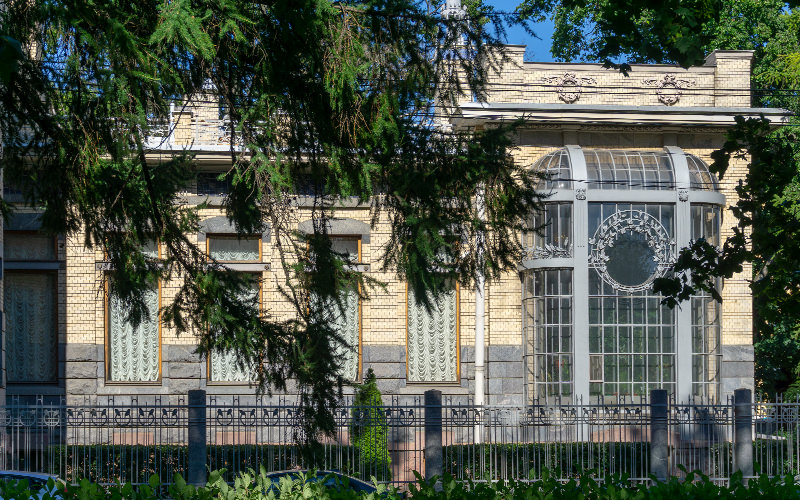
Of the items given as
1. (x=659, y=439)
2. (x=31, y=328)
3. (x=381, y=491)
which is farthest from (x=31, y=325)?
(x=381, y=491)

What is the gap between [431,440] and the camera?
1559 centimetres

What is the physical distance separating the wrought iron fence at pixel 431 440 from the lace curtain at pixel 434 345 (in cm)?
607

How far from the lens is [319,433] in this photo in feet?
41.4

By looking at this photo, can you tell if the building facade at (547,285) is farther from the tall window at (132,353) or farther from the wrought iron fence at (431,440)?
the wrought iron fence at (431,440)

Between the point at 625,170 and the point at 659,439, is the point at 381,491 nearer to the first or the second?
the point at 659,439

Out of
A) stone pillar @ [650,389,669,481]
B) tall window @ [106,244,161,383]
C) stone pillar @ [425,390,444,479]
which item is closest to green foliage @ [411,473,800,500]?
stone pillar @ [425,390,444,479]

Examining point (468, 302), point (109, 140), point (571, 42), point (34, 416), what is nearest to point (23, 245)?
point (34, 416)

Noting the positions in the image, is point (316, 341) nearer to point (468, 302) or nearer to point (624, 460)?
point (624, 460)

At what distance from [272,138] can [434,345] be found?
13.3 m

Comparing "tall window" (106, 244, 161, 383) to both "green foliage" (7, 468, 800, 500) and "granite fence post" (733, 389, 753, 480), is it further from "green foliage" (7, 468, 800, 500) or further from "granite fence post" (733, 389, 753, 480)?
"green foliage" (7, 468, 800, 500)

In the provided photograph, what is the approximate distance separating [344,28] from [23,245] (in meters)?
15.2

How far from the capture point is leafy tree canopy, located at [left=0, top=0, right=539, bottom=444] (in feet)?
31.5

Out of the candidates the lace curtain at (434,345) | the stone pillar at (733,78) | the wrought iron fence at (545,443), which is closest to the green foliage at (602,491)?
the wrought iron fence at (545,443)

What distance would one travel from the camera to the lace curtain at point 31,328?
23188 mm
